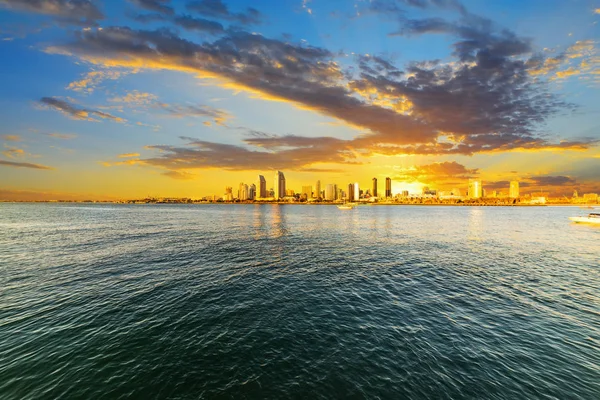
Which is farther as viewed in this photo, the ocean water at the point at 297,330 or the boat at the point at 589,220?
the boat at the point at 589,220

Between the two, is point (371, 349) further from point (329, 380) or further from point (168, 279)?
point (168, 279)

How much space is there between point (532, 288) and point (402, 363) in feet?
84.6

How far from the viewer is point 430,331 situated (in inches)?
777

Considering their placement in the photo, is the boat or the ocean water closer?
the ocean water

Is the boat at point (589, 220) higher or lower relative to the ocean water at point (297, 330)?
lower

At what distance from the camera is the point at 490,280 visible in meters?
32.8

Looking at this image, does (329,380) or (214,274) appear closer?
(329,380)

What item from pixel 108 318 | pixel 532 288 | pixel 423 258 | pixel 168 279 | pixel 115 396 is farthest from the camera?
→ pixel 423 258

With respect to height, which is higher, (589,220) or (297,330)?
(297,330)

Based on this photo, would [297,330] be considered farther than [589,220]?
No

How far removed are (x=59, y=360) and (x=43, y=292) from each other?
17.3 m

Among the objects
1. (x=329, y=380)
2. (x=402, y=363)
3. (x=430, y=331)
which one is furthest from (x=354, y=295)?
(x=329, y=380)

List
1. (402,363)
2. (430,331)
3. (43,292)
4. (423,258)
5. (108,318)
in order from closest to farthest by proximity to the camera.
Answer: (402,363) < (430,331) < (108,318) < (43,292) < (423,258)

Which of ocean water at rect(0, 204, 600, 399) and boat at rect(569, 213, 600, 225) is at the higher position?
ocean water at rect(0, 204, 600, 399)
